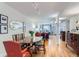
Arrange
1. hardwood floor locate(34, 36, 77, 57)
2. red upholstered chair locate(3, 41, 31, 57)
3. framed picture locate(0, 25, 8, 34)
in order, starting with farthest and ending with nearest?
hardwood floor locate(34, 36, 77, 57)
framed picture locate(0, 25, 8, 34)
red upholstered chair locate(3, 41, 31, 57)

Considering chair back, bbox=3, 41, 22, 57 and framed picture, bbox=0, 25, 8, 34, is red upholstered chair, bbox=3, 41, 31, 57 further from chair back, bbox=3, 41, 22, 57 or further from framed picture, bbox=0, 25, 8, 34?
framed picture, bbox=0, 25, 8, 34

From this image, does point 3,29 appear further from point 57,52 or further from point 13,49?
point 57,52

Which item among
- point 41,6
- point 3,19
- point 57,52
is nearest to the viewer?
point 3,19

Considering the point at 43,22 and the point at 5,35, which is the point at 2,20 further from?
the point at 43,22

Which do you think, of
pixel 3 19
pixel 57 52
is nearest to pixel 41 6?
pixel 3 19

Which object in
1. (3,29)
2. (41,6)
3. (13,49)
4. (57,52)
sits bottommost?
(57,52)

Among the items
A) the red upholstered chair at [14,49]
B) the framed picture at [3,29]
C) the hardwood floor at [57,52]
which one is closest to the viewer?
the red upholstered chair at [14,49]

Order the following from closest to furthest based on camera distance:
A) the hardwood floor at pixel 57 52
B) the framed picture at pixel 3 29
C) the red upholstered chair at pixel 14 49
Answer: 1. the red upholstered chair at pixel 14 49
2. the framed picture at pixel 3 29
3. the hardwood floor at pixel 57 52

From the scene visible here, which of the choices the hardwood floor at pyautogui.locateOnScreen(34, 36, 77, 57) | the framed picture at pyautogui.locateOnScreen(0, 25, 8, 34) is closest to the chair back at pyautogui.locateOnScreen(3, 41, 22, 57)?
the framed picture at pyautogui.locateOnScreen(0, 25, 8, 34)

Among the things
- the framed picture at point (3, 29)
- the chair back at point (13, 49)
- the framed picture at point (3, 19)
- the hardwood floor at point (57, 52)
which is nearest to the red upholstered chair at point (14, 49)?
the chair back at point (13, 49)

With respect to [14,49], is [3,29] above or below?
above

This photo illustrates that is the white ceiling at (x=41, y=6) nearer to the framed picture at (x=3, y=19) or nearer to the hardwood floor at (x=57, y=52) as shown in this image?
the framed picture at (x=3, y=19)

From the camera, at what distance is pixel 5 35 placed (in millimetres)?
3729

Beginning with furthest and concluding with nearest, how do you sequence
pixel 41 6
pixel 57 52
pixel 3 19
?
1. pixel 57 52
2. pixel 41 6
3. pixel 3 19
